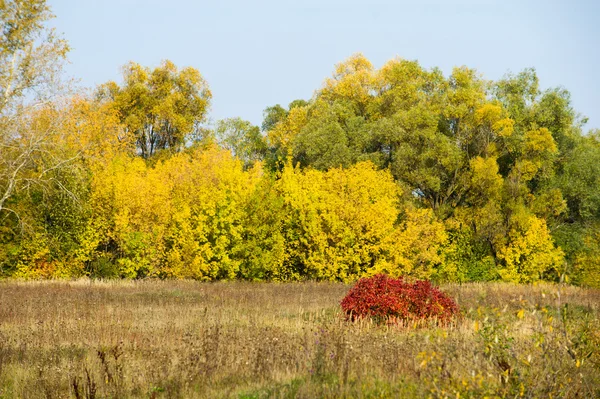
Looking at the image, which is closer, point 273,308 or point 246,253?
point 273,308

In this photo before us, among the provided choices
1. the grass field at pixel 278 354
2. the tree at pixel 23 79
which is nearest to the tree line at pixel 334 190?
the tree at pixel 23 79

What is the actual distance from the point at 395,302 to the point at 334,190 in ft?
58.6

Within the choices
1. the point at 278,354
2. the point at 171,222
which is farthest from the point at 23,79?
the point at 278,354

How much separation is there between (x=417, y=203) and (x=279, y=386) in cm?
3000

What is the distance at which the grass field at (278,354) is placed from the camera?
23.3 ft

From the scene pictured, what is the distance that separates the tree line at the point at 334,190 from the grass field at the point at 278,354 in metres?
12.4

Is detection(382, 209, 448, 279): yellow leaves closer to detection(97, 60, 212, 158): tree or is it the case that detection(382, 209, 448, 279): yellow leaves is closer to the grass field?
the grass field

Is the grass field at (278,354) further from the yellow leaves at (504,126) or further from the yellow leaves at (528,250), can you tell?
the yellow leaves at (504,126)

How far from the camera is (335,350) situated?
34.1 feet

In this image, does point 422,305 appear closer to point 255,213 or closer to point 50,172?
point 255,213

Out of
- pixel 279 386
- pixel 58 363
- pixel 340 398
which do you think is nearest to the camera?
pixel 340 398

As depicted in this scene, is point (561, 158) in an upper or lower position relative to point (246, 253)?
upper

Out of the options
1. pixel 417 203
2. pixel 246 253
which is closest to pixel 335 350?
pixel 246 253

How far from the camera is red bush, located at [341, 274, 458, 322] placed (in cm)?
1480
